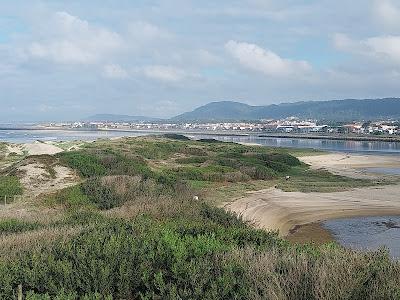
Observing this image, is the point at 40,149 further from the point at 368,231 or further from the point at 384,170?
the point at 368,231

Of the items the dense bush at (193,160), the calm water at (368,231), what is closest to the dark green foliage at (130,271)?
the calm water at (368,231)

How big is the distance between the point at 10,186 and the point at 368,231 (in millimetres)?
19320

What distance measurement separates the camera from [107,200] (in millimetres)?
23062

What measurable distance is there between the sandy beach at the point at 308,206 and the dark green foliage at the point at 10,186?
11766mm

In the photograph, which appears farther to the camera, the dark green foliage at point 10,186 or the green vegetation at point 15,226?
the dark green foliage at point 10,186

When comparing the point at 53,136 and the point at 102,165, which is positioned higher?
the point at 102,165

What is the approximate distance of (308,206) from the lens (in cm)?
2909

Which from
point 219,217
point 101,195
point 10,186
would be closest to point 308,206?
point 101,195

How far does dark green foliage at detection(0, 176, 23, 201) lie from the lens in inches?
1005

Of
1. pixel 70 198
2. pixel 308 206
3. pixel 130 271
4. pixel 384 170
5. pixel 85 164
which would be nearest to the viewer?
pixel 130 271

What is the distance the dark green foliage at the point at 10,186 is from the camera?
25.5 m

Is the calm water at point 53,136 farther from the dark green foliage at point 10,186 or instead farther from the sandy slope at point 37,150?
the dark green foliage at point 10,186

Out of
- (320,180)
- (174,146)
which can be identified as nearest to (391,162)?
(320,180)

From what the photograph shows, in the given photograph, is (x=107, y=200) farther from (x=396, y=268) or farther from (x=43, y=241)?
(x=396, y=268)
